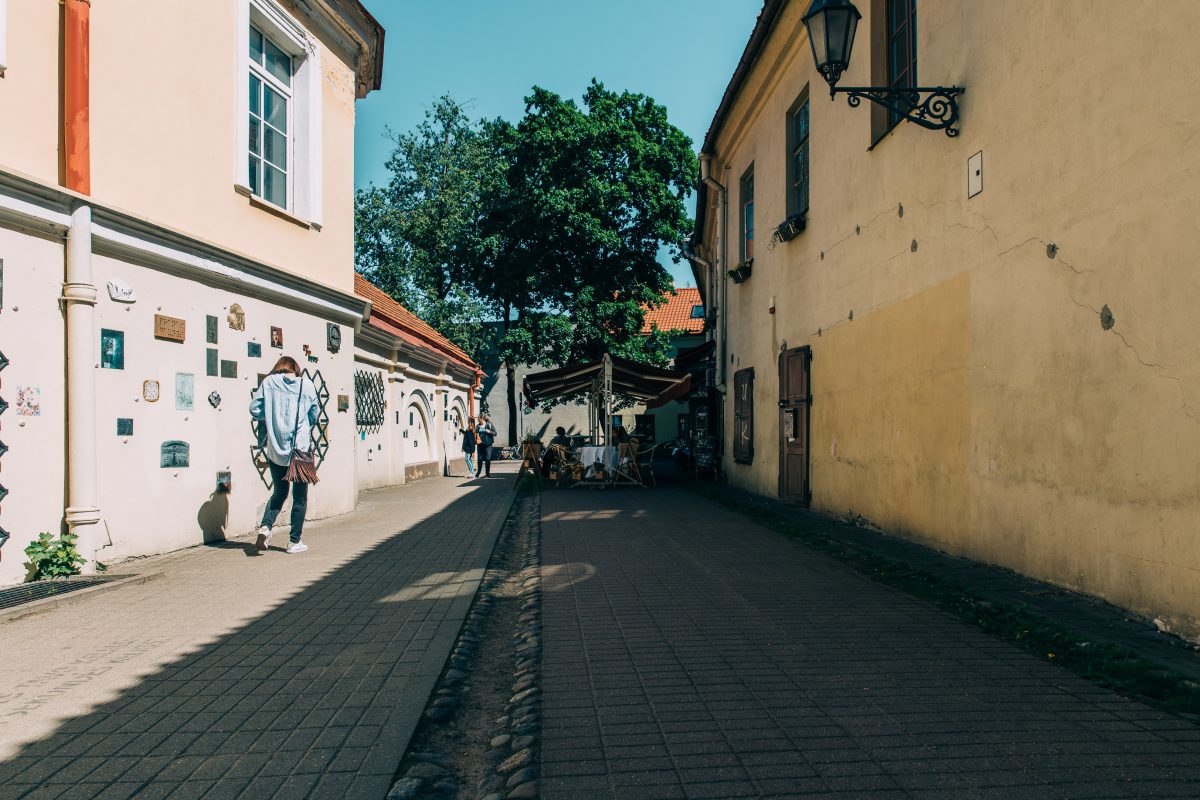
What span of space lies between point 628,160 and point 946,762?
102 feet

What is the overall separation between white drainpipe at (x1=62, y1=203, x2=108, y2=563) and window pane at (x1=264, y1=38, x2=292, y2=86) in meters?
4.48

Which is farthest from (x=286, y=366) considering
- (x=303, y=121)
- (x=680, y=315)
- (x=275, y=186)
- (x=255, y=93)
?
(x=680, y=315)

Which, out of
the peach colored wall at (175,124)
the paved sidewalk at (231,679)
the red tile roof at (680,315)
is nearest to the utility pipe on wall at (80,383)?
the peach colored wall at (175,124)

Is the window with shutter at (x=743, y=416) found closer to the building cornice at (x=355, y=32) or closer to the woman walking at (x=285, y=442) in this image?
the building cornice at (x=355, y=32)

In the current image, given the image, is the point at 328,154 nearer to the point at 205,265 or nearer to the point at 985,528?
the point at 205,265

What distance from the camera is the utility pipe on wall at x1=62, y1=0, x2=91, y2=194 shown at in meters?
6.91

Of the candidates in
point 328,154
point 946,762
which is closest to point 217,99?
point 328,154

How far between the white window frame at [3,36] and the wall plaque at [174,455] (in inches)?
132

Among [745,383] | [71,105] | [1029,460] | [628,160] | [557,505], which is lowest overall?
[557,505]

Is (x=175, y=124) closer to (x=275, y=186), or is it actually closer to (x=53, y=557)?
(x=275, y=186)

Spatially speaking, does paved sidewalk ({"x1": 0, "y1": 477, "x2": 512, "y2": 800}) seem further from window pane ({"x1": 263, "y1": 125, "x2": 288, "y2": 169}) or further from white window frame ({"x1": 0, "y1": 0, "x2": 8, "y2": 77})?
window pane ({"x1": 263, "y1": 125, "x2": 288, "y2": 169})

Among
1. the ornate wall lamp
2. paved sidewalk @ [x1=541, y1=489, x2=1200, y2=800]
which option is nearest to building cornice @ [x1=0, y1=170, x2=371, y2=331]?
paved sidewalk @ [x1=541, y1=489, x2=1200, y2=800]

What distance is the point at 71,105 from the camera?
22.7ft

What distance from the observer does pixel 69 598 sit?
6027 millimetres
